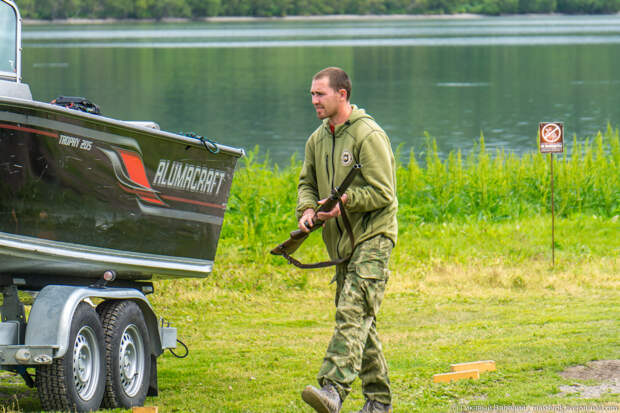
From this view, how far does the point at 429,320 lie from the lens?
32.8ft

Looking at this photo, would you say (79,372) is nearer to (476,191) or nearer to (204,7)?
(476,191)

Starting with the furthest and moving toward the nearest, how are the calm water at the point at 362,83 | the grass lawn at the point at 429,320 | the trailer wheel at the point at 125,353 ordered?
1. the calm water at the point at 362,83
2. the grass lawn at the point at 429,320
3. the trailer wheel at the point at 125,353

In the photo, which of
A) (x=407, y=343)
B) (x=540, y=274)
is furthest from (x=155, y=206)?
(x=540, y=274)

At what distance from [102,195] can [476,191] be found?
1131 centimetres

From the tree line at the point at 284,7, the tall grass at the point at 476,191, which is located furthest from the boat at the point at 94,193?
the tree line at the point at 284,7

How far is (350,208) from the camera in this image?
5.85 metres

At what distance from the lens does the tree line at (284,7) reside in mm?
145500

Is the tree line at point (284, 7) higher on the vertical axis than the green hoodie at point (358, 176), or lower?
higher

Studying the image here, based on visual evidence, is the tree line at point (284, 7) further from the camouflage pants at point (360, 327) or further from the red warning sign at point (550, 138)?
the camouflage pants at point (360, 327)

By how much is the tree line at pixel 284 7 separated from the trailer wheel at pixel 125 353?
437 ft

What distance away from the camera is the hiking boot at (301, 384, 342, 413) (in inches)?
215

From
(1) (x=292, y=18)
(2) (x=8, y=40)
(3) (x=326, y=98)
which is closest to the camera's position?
(3) (x=326, y=98)

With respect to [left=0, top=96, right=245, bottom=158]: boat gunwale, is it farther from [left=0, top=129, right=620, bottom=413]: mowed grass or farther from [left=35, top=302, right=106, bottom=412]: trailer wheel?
[left=0, top=129, right=620, bottom=413]: mowed grass

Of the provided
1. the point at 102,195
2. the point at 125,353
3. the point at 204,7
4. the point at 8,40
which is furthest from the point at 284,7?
the point at 125,353
